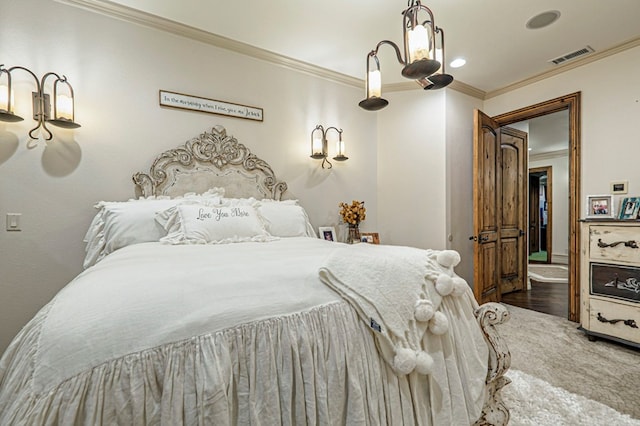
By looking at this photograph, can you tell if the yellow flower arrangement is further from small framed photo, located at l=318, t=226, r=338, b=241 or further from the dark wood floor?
the dark wood floor

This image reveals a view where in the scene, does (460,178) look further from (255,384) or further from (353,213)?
(255,384)

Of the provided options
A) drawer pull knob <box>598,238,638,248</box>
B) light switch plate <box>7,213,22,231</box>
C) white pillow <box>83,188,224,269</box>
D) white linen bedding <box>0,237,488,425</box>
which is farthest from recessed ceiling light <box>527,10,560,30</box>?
light switch plate <box>7,213,22,231</box>

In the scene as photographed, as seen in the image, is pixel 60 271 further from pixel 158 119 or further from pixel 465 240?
pixel 465 240

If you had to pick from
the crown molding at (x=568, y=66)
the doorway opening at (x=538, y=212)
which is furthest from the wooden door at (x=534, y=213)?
the crown molding at (x=568, y=66)

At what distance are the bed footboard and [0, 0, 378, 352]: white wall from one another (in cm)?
229

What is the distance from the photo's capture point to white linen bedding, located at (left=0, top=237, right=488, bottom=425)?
0.61 metres

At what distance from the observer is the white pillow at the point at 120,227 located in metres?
1.92

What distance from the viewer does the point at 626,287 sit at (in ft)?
7.41

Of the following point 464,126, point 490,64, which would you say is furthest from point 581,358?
point 490,64

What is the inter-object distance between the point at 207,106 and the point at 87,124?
3.00 ft

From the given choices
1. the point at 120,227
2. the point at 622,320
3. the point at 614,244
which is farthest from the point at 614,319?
the point at 120,227

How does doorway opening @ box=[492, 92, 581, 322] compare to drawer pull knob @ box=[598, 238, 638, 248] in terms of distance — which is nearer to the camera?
drawer pull knob @ box=[598, 238, 638, 248]

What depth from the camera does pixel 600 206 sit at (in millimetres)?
2682

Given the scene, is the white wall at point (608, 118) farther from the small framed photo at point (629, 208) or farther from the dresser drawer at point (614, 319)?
the dresser drawer at point (614, 319)
